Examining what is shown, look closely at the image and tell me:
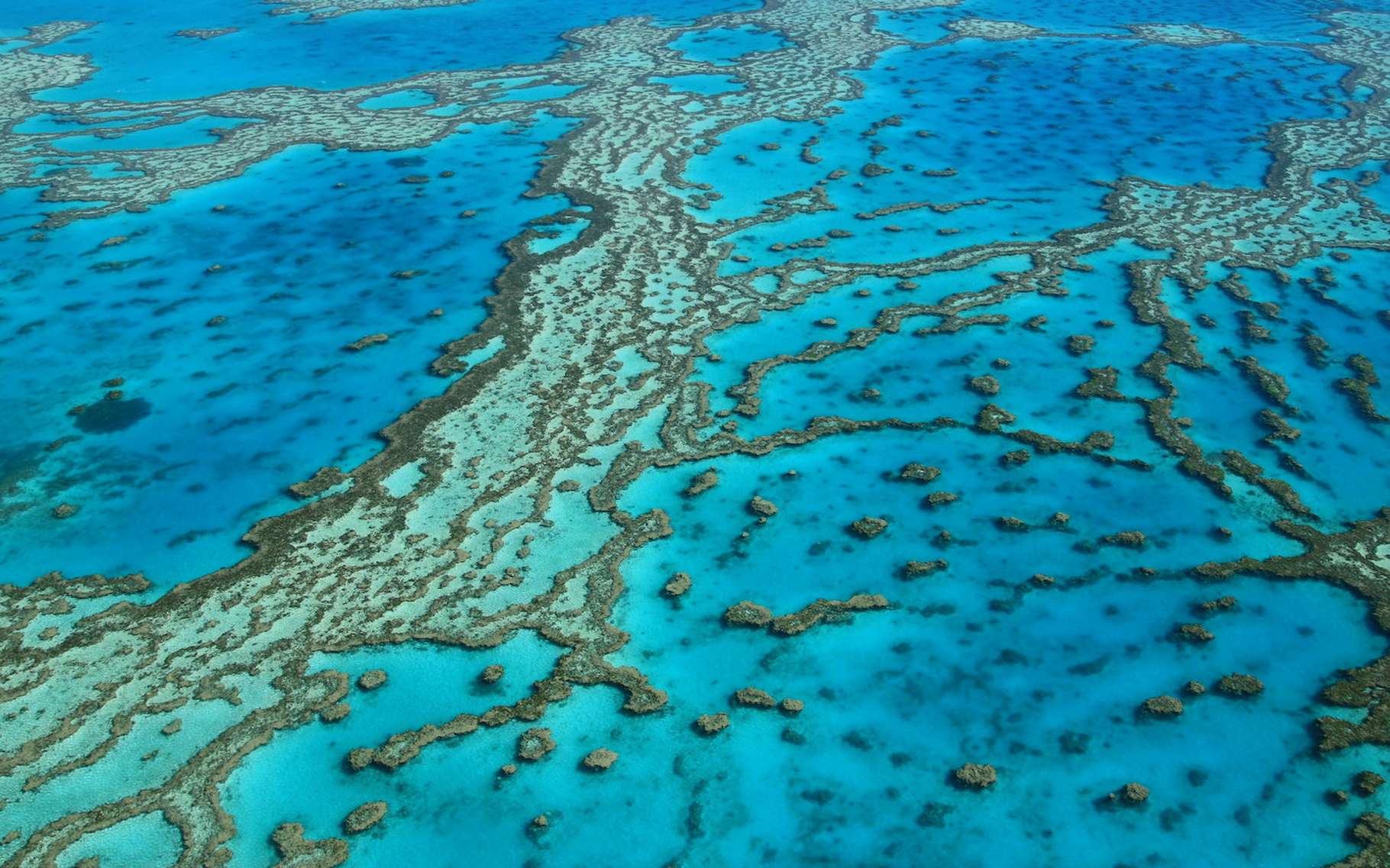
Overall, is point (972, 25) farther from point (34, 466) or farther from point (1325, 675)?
point (34, 466)

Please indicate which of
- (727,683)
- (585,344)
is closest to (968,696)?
(727,683)

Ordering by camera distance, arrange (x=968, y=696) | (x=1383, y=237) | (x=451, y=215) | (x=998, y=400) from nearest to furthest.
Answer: (x=968, y=696) < (x=998, y=400) < (x=1383, y=237) < (x=451, y=215)

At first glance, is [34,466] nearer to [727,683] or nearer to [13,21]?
[727,683]

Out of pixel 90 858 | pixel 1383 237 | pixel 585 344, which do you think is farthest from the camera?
pixel 1383 237

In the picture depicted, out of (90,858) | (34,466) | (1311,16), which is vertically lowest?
(90,858)

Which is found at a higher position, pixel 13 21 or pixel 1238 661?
pixel 13 21

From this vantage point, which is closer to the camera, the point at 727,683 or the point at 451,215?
the point at 727,683
